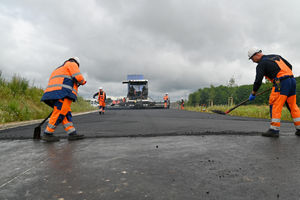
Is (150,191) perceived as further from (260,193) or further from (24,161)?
(24,161)

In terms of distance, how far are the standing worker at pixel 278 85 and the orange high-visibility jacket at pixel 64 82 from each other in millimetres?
3964

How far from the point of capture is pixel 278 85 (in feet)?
13.6

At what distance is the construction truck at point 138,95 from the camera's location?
86.6 ft

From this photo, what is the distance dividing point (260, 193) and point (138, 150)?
1.75m

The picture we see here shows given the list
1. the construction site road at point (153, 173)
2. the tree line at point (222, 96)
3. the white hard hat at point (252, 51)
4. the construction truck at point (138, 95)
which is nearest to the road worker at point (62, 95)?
the construction site road at point (153, 173)

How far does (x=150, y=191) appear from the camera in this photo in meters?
1.51

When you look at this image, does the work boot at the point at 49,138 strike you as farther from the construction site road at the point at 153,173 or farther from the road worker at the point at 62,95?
the construction site road at the point at 153,173

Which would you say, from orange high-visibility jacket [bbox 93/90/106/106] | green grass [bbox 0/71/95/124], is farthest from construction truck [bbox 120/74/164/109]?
green grass [bbox 0/71/95/124]

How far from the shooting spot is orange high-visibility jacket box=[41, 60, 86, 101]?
3.92 m

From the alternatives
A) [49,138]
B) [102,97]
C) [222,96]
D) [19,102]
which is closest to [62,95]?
[49,138]

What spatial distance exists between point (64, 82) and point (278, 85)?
4481mm

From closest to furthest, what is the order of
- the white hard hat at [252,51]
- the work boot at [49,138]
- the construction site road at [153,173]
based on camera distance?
the construction site road at [153,173] → the work boot at [49,138] → the white hard hat at [252,51]

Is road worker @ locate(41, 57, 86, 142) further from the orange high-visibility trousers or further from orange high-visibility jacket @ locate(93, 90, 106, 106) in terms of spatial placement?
orange high-visibility jacket @ locate(93, 90, 106, 106)

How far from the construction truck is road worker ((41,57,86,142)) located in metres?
22.2
